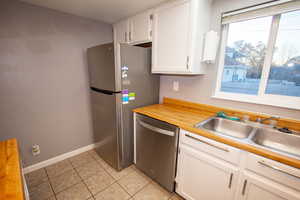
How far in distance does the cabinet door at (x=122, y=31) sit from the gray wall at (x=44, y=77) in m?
0.19

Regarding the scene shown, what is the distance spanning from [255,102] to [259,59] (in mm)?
480

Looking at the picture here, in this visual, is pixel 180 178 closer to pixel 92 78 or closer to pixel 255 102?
pixel 255 102

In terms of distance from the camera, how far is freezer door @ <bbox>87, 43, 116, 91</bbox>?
1.55 metres

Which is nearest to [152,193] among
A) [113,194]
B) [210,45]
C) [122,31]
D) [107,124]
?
[113,194]

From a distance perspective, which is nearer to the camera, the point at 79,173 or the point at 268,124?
the point at 268,124

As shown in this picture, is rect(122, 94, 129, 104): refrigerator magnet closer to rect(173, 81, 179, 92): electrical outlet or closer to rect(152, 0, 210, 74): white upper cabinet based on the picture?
rect(152, 0, 210, 74): white upper cabinet

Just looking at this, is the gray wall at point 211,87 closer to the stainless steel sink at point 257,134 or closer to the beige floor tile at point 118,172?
the stainless steel sink at point 257,134

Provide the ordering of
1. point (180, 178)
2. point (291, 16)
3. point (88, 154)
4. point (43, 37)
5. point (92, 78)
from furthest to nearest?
point (88, 154) → point (92, 78) → point (43, 37) → point (180, 178) → point (291, 16)

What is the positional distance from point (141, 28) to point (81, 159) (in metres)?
2.25

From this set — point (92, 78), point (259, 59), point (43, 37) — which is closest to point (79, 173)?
point (92, 78)

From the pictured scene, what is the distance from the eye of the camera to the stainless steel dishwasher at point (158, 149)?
139 cm

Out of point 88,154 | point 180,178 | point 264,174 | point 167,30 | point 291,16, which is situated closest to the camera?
point 264,174

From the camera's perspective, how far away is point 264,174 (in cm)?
89

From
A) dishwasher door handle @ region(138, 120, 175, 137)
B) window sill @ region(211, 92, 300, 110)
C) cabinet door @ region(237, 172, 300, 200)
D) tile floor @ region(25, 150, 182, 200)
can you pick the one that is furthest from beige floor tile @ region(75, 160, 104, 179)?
window sill @ region(211, 92, 300, 110)
